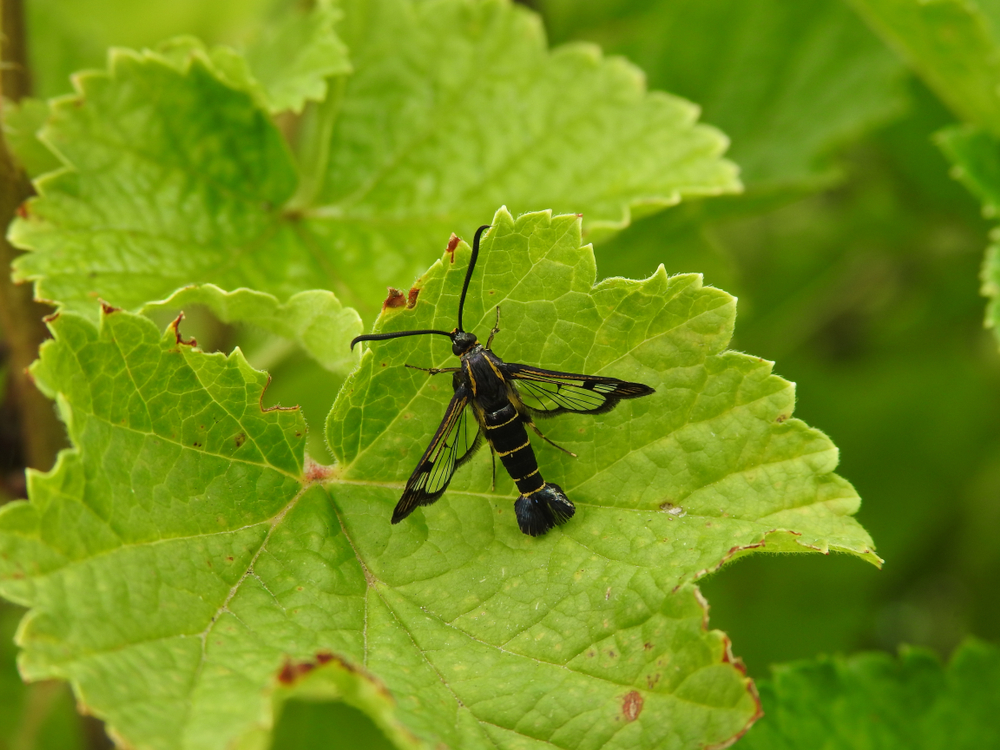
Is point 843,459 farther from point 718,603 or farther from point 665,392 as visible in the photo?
point 665,392

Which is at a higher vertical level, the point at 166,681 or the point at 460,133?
the point at 460,133

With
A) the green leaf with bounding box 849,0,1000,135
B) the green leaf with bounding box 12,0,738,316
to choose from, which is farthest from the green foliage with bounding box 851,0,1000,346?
the green leaf with bounding box 12,0,738,316

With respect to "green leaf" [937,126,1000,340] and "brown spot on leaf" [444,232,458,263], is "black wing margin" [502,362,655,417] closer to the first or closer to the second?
"brown spot on leaf" [444,232,458,263]

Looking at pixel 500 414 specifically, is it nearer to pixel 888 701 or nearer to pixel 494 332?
pixel 494 332

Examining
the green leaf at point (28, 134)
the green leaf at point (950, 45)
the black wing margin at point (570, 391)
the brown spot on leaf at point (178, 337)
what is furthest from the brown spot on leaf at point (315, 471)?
the green leaf at point (950, 45)

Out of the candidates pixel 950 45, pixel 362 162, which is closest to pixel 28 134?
pixel 362 162

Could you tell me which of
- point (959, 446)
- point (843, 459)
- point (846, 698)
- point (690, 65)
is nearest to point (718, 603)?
point (843, 459)

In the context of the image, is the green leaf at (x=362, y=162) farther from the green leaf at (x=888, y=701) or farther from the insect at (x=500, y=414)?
the green leaf at (x=888, y=701)

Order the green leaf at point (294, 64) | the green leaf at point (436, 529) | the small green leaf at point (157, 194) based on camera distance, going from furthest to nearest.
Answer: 1. the green leaf at point (294, 64)
2. the small green leaf at point (157, 194)
3. the green leaf at point (436, 529)
